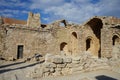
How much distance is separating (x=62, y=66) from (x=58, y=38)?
36.7 ft

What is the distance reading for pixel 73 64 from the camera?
8195 millimetres

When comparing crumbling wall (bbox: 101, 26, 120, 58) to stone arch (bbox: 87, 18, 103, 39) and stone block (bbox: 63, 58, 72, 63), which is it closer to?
stone arch (bbox: 87, 18, 103, 39)

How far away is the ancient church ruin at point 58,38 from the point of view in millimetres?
14180

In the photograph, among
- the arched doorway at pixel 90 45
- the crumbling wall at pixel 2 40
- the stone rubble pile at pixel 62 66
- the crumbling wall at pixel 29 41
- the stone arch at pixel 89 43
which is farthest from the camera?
the stone arch at pixel 89 43

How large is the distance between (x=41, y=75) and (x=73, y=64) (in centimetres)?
195

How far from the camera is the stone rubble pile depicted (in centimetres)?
754

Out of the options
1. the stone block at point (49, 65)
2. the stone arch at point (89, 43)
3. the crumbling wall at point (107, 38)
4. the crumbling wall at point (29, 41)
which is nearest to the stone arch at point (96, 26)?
the stone arch at point (89, 43)

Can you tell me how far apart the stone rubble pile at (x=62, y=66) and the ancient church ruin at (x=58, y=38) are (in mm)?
5435

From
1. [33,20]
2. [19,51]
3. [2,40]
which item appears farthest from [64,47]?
[2,40]

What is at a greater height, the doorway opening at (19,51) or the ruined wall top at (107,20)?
the ruined wall top at (107,20)

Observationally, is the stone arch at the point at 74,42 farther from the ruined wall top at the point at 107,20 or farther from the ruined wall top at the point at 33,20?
the ruined wall top at the point at 33,20

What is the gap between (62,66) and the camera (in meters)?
7.99

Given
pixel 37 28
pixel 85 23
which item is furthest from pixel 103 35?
pixel 37 28

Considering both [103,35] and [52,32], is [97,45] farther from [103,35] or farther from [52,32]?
[52,32]
